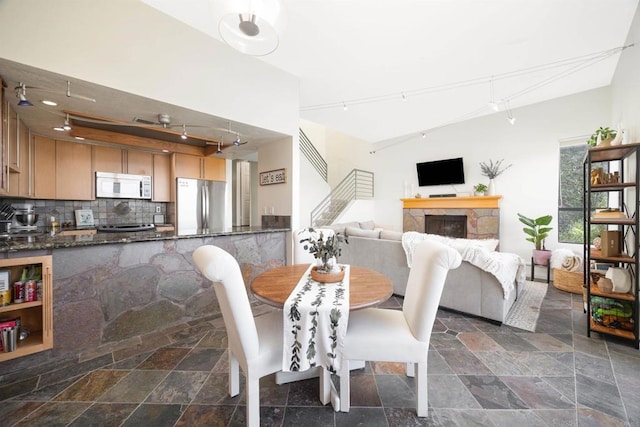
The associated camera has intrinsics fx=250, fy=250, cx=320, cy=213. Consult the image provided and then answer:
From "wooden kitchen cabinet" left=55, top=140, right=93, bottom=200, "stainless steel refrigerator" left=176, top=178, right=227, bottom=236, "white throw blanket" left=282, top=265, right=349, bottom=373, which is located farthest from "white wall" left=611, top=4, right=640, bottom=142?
"wooden kitchen cabinet" left=55, top=140, right=93, bottom=200

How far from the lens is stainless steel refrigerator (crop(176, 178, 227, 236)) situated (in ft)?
14.1

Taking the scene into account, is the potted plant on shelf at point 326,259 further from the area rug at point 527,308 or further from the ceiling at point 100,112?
the area rug at point 527,308

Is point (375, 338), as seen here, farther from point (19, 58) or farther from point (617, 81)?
point (617, 81)

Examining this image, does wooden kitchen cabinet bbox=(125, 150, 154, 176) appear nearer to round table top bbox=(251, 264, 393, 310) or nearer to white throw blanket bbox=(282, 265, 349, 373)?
round table top bbox=(251, 264, 393, 310)

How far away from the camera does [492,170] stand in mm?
5262

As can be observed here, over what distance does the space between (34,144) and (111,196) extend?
1.00 m

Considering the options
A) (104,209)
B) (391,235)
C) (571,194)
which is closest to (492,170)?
(571,194)

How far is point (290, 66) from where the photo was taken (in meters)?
3.22

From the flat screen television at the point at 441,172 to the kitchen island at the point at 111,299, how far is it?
198 inches

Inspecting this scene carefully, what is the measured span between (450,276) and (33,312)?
381cm

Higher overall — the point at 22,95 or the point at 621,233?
the point at 22,95

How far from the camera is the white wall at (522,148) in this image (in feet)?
14.2

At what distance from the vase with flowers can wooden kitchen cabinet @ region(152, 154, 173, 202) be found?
20.2 ft

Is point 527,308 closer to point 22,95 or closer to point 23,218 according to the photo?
point 22,95
